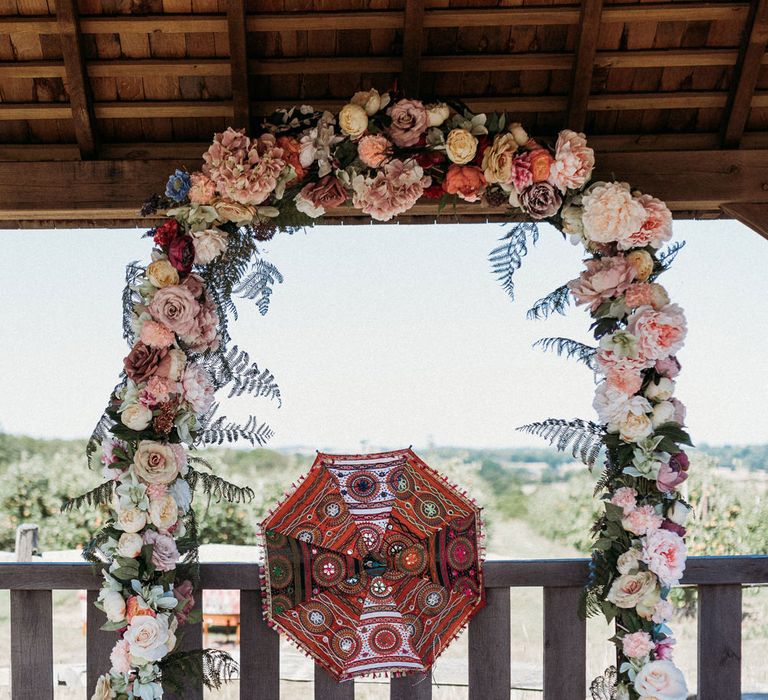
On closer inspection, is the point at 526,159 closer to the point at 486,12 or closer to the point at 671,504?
the point at 486,12

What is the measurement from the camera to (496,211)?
3.29m

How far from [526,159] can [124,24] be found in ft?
4.84

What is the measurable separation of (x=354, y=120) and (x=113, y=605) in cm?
170

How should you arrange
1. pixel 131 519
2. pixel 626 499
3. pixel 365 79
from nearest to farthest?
pixel 131 519
pixel 626 499
pixel 365 79

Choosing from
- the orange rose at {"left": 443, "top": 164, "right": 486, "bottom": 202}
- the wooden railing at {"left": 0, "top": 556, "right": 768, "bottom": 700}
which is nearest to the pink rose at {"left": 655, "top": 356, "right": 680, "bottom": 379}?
the wooden railing at {"left": 0, "top": 556, "right": 768, "bottom": 700}

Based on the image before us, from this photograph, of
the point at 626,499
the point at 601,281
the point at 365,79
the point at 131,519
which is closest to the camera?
the point at 131,519

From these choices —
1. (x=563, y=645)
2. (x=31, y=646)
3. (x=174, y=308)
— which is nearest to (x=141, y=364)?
(x=174, y=308)

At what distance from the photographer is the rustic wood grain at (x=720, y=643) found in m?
2.73

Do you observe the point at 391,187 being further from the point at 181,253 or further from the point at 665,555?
the point at 665,555

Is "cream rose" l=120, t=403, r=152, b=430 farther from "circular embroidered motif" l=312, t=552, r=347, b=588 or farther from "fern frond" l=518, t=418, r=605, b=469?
"fern frond" l=518, t=418, r=605, b=469

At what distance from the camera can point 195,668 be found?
264cm

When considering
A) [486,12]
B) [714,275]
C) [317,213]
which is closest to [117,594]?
[317,213]

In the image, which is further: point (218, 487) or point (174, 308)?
point (218, 487)

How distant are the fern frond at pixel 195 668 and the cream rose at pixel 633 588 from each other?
1.25 metres
